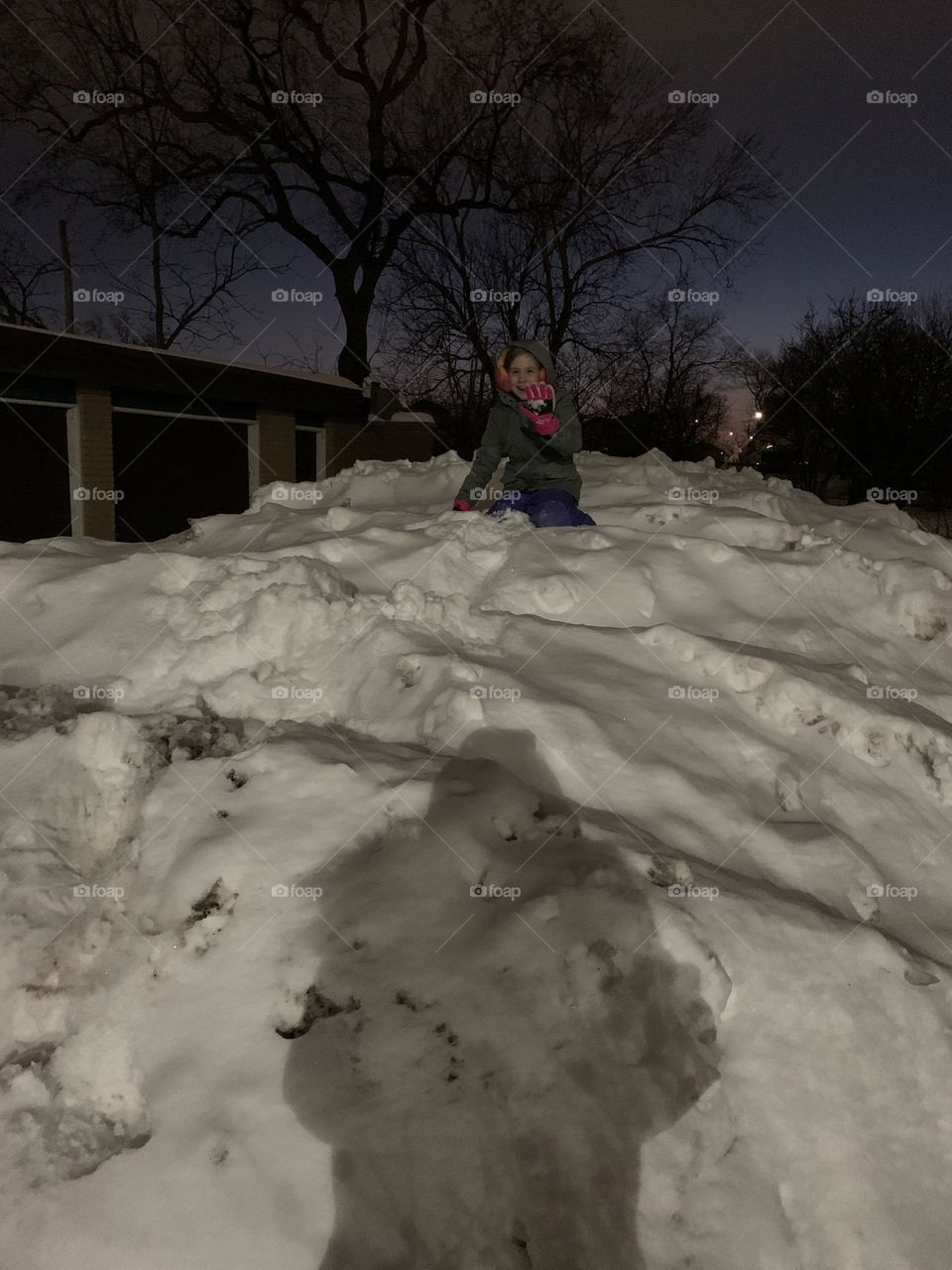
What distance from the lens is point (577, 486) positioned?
5.90 metres

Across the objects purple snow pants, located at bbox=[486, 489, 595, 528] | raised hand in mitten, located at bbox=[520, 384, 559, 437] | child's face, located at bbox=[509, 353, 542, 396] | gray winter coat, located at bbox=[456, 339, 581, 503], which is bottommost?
purple snow pants, located at bbox=[486, 489, 595, 528]

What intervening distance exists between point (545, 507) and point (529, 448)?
597 mm

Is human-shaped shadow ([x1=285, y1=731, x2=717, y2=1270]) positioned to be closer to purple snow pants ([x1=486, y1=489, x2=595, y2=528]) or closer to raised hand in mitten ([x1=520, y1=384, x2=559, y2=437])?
purple snow pants ([x1=486, y1=489, x2=595, y2=528])

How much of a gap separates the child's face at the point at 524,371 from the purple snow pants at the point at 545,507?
0.75 metres

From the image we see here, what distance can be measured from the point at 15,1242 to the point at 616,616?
139 inches

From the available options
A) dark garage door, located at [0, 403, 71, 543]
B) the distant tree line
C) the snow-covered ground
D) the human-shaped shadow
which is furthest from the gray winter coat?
the distant tree line

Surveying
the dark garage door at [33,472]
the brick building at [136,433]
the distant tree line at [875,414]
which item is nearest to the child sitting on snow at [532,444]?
the brick building at [136,433]

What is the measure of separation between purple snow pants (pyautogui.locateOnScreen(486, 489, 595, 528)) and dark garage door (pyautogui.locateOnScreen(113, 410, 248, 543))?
6406 mm

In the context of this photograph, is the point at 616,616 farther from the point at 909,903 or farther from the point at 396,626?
the point at 909,903

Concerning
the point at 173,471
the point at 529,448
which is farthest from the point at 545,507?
the point at 173,471

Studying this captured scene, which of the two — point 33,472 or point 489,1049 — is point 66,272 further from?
point 489,1049

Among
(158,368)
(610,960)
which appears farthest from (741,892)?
(158,368)

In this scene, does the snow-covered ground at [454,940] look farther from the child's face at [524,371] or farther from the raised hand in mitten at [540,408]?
the child's face at [524,371]

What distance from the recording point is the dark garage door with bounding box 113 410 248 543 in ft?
35.8
